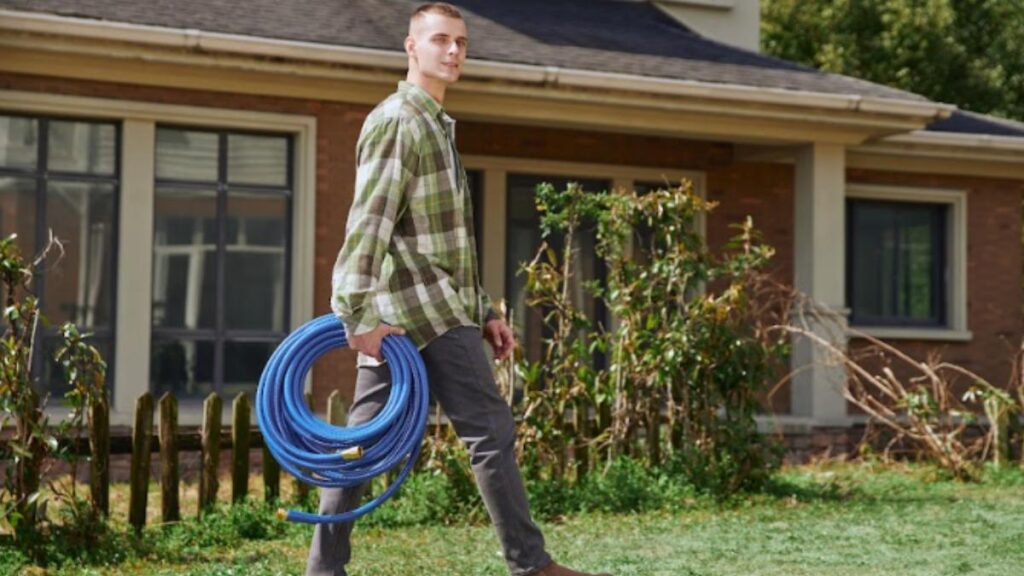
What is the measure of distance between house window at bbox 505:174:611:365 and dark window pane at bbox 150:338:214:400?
129 inches

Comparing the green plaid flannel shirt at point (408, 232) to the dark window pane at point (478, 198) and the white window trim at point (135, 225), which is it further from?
the dark window pane at point (478, 198)

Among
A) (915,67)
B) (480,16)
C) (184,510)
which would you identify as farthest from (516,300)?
(915,67)

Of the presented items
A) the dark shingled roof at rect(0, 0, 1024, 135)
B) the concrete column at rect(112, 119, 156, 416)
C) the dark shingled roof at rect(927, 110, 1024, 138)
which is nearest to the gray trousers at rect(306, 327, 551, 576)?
the dark shingled roof at rect(0, 0, 1024, 135)

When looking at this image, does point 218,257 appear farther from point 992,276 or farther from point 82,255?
point 992,276

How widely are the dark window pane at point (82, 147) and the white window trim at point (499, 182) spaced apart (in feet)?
11.4

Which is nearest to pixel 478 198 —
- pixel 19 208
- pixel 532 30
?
pixel 532 30

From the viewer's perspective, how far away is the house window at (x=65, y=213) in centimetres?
1316

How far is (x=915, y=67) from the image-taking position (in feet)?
91.9

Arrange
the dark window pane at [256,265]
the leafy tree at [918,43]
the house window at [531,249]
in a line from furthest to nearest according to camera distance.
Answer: the leafy tree at [918,43] → the house window at [531,249] → the dark window pane at [256,265]

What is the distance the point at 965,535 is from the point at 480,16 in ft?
26.5

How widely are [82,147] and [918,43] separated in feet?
56.8

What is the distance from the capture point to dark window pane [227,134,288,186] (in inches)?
543

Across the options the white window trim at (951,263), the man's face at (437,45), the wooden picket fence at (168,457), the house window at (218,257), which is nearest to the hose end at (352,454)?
the man's face at (437,45)

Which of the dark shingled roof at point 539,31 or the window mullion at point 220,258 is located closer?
the dark shingled roof at point 539,31
